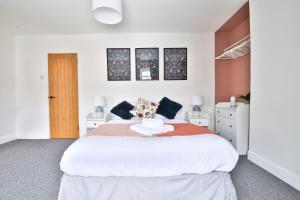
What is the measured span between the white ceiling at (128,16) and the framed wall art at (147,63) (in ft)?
1.63

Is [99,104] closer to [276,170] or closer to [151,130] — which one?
[151,130]

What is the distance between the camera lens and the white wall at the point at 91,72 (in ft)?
14.6

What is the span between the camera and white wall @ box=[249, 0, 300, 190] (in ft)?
6.93

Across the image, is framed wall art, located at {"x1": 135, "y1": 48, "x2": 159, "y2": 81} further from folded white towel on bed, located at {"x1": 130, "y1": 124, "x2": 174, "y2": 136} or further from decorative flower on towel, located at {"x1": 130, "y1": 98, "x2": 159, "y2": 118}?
folded white towel on bed, located at {"x1": 130, "y1": 124, "x2": 174, "y2": 136}

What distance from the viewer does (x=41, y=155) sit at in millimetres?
3303

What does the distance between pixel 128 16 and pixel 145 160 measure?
2971 millimetres

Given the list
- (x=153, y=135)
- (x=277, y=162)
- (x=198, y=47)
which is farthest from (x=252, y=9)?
(x=153, y=135)

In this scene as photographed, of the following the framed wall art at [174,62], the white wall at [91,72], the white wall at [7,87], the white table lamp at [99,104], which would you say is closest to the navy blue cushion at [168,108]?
the white wall at [91,72]

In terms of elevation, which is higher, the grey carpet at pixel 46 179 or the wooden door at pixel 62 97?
the wooden door at pixel 62 97

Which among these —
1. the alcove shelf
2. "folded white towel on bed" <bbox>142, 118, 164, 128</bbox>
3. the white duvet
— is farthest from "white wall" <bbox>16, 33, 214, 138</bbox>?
the white duvet

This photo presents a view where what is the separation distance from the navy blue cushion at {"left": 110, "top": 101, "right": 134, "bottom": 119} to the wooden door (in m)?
1.23

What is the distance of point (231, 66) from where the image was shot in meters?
4.35

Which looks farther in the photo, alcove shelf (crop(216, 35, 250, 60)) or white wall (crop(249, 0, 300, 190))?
alcove shelf (crop(216, 35, 250, 60))

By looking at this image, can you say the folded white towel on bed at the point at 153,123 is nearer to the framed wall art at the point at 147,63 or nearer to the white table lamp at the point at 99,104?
the white table lamp at the point at 99,104
